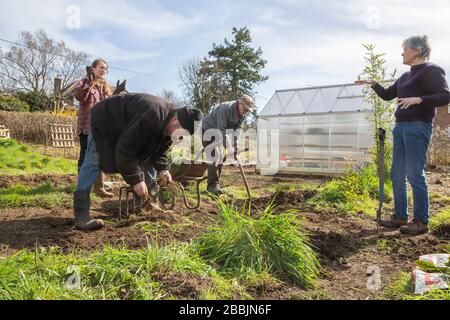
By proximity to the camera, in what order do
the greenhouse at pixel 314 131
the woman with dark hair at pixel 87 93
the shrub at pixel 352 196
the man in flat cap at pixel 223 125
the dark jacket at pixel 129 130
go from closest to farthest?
the dark jacket at pixel 129 130
the woman with dark hair at pixel 87 93
the shrub at pixel 352 196
the man in flat cap at pixel 223 125
the greenhouse at pixel 314 131

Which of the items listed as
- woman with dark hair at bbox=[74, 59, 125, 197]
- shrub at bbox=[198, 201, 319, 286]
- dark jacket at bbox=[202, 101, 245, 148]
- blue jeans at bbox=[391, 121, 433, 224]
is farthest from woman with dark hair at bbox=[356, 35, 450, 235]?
woman with dark hair at bbox=[74, 59, 125, 197]

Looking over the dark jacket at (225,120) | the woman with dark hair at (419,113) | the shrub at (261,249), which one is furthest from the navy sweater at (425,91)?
the dark jacket at (225,120)

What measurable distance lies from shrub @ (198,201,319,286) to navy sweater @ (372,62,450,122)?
199 centimetres

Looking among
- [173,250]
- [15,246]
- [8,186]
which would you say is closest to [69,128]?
[8,186]

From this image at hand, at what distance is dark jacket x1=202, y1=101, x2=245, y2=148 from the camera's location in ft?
20.5

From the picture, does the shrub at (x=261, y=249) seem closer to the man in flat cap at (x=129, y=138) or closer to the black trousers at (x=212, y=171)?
the man in flat cap at (x=129, y=138)

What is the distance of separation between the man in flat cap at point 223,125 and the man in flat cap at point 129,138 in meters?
2.17

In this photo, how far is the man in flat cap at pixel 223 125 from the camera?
612cm

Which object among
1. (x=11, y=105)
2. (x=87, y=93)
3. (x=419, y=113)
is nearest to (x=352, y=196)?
(x=419, y=113)

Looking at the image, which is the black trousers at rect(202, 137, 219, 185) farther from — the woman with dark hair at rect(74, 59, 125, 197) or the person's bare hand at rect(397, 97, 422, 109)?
the person's bare hand at rect(397, 97, 422, 109)

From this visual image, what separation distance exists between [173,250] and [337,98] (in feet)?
32.9

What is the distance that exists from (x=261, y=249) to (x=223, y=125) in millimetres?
3755

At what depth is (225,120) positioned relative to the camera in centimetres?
629
